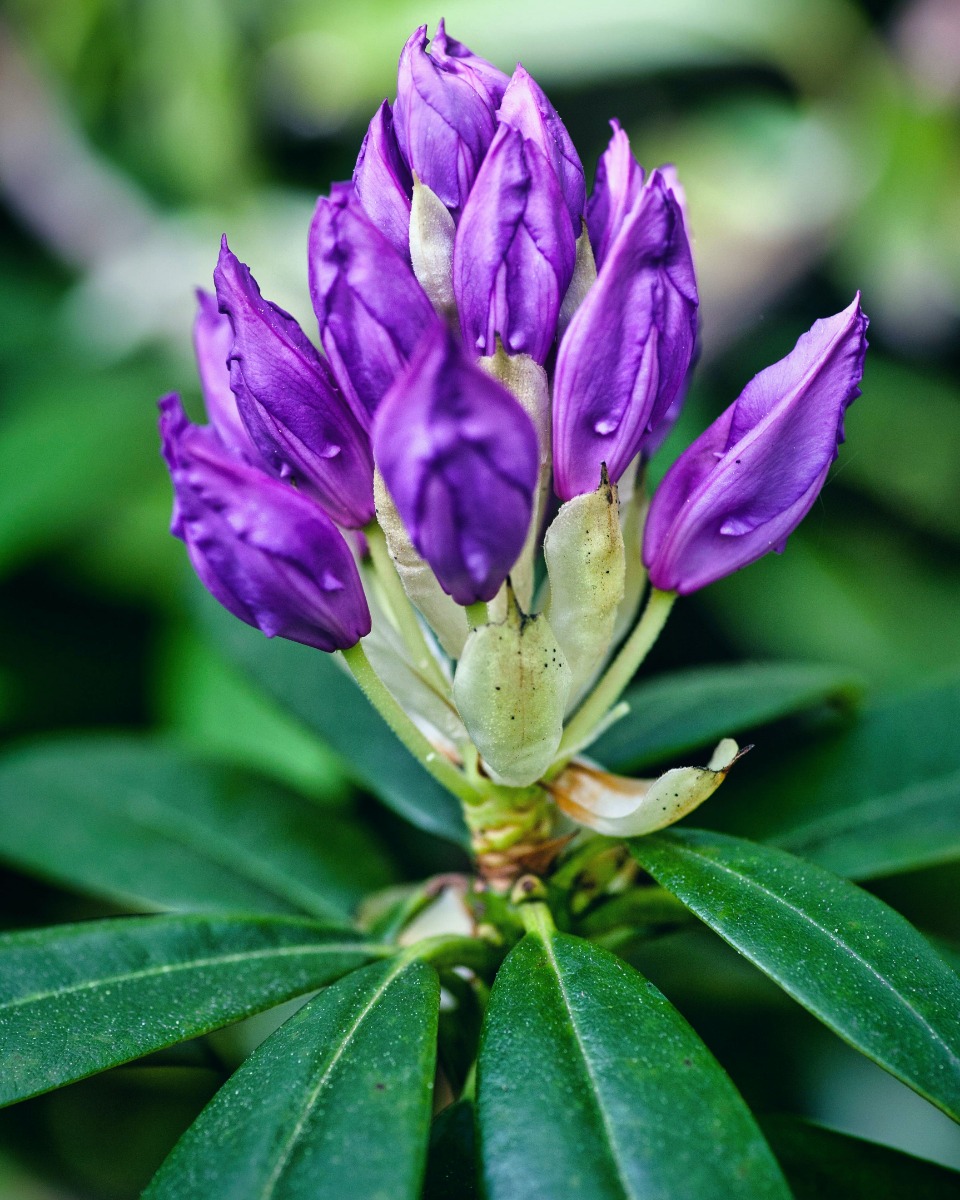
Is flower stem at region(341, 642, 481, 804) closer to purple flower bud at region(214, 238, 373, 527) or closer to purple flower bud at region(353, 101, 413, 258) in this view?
purple flower bud at region(214, 238, 373, 527)

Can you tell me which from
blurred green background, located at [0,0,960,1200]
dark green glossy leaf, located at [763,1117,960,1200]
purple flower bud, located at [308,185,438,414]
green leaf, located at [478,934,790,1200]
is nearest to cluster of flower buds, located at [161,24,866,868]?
purple flower bud, located at [308,185,438,414]

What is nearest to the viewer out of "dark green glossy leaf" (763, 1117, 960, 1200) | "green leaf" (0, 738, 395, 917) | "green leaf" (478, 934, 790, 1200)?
"green leaf" (478, 934, 790, 1200)

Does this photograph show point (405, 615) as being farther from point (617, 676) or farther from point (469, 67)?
point (469, 67)

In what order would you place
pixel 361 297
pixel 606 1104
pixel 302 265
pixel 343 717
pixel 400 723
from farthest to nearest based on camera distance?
pixel 302 265 < pixel 343 717 < pixel 400 723 < pixel 361 297 < pixel 606 1104

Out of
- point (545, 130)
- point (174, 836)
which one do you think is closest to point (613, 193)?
point (545, 130)

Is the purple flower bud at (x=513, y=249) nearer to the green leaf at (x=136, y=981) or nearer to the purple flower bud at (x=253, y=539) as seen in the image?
the purple flower bud at (x=253, y=539)

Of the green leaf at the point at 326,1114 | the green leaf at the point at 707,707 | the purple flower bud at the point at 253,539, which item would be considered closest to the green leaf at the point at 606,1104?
the green leaf at the point at 326,1114

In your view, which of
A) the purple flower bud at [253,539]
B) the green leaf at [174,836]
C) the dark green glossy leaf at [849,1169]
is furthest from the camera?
the green leaf at [174,836]
